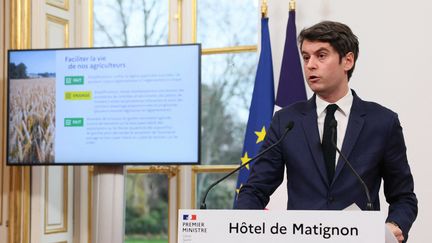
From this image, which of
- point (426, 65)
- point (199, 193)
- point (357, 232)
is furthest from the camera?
point (199, 193)

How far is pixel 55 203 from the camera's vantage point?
16.2 ft

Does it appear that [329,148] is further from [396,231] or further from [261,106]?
[261,106]

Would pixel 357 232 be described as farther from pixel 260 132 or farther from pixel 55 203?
pixel 55 203

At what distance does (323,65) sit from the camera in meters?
2.37

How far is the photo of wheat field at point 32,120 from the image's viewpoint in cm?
442

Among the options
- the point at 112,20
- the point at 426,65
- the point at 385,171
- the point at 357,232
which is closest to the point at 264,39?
the point at 426,65

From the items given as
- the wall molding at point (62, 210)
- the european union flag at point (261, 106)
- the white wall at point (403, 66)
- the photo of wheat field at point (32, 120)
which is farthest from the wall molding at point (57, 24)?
the white wall at point (403, 66)

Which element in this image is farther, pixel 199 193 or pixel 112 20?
pixel 112 20

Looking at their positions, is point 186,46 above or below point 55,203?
above

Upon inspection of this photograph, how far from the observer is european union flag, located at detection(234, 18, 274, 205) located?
13.4ft

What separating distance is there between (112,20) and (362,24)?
2106 mm

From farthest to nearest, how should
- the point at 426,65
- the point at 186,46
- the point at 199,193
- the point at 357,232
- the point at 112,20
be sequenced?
the point at 112,20 → the point at 199,193 → the point at 186,46 → the point at 426,65 → the point at 357,232

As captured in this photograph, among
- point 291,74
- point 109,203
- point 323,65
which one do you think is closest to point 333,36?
point 323,65

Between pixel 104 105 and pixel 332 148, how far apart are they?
230cm
